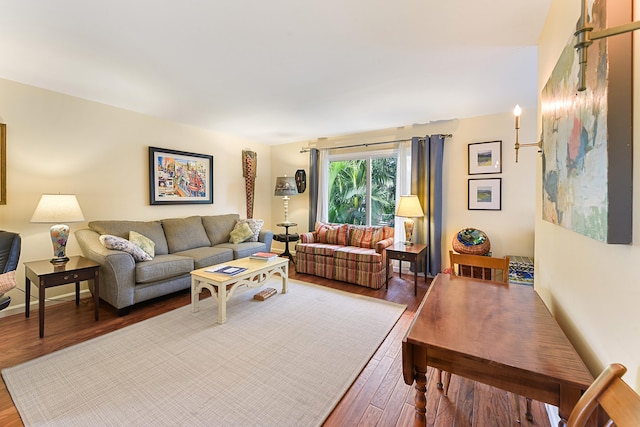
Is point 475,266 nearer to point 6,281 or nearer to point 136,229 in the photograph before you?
point 6,281

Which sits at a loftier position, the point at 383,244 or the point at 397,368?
the point at 383,244

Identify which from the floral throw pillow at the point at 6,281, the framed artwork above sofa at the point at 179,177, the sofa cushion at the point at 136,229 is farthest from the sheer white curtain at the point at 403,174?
the floral throw pillow at the point at 6,281

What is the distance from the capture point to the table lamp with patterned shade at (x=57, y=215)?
105 inches

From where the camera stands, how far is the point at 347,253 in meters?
3.90

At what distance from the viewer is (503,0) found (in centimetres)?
162

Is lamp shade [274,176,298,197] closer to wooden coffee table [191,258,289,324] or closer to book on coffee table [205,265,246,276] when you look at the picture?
wooden coffee table [191,258,289,324]

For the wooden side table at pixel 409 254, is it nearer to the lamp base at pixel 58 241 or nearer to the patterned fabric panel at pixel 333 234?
the patterned fabric panel at pixel 333 234

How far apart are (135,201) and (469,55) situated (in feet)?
14.4

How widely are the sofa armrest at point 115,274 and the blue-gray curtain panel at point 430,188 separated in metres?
3.82

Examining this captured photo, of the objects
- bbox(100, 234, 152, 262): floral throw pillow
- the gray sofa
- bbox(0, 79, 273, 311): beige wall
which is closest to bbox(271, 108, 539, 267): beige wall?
the gray sofa

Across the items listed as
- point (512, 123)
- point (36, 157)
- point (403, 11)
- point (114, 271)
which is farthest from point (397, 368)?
point (36, 157)

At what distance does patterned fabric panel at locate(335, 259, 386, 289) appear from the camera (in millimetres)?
3682

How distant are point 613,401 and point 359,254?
3.20 meters

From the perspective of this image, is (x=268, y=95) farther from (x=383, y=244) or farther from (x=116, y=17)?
(x=383, y=244)
